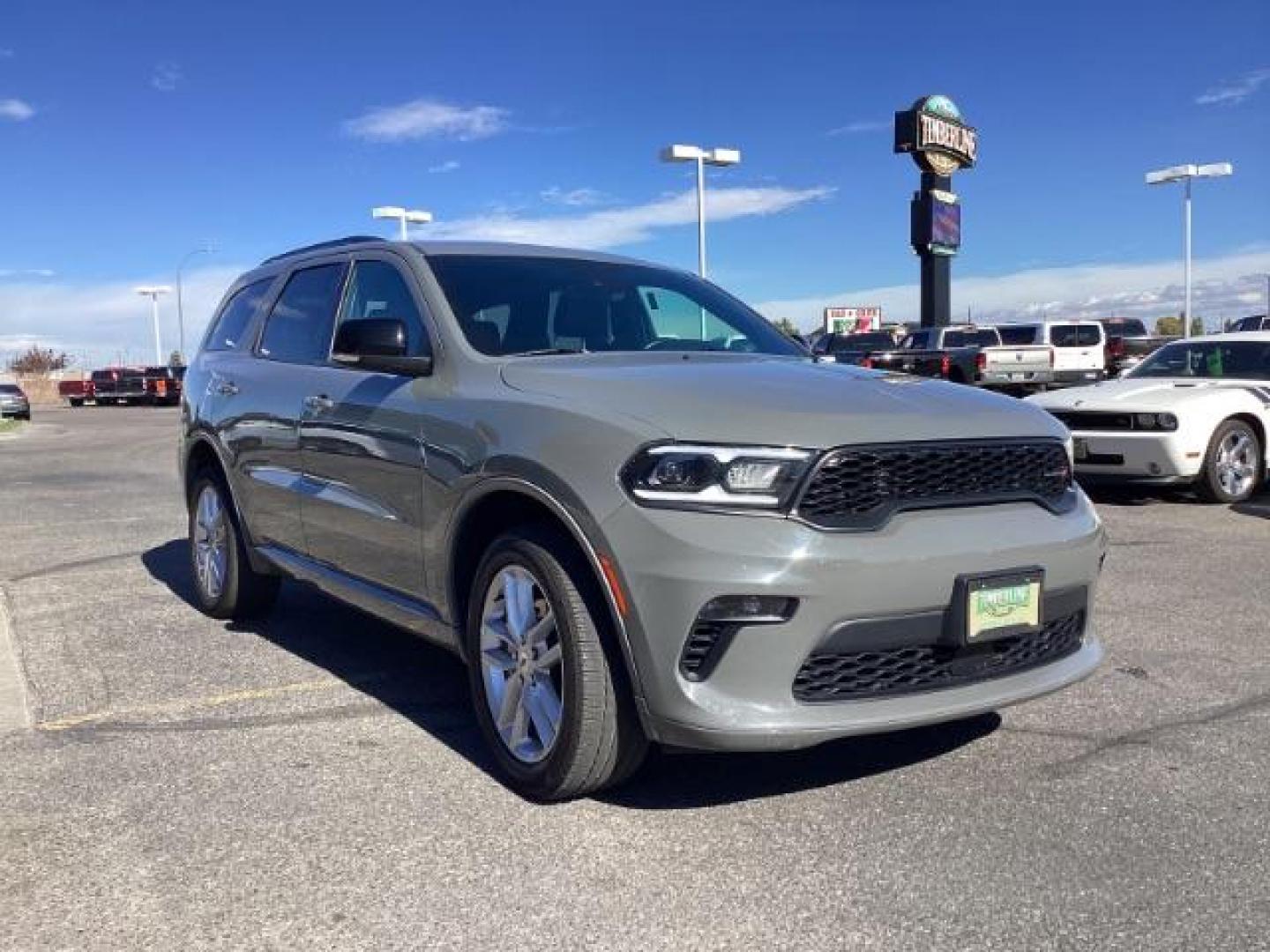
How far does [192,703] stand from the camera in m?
4.63

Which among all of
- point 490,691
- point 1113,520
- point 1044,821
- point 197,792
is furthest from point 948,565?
point 1113,520

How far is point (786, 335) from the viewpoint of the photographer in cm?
508

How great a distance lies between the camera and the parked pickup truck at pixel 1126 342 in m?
28.4

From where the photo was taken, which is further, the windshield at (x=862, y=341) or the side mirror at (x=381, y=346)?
the windshield at (x=862, y=341)

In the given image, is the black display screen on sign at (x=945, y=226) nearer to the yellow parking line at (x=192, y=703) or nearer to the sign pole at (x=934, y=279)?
the sign pole at (x=934, y=279)

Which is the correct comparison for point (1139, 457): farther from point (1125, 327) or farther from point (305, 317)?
point (1125, 327)

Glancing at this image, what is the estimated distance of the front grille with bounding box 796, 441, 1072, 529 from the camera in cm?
316

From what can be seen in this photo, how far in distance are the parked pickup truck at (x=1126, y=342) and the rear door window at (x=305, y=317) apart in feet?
74.0

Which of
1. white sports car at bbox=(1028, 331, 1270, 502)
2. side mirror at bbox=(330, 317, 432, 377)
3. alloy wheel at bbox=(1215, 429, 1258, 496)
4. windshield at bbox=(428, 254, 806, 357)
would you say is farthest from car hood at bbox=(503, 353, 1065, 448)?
Answer: alloy wheel at bbox=(1215, 429, 1258, 496)

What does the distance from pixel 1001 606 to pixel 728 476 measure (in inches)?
35.3

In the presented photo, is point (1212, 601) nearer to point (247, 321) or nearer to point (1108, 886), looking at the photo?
point (1108, 886)

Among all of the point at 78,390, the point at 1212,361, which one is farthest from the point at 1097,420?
the point at 78,390

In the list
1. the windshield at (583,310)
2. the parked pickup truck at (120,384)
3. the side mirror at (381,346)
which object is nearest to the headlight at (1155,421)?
the windshield at (583,310)

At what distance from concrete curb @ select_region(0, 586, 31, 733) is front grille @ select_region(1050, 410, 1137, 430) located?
26.2 ft
